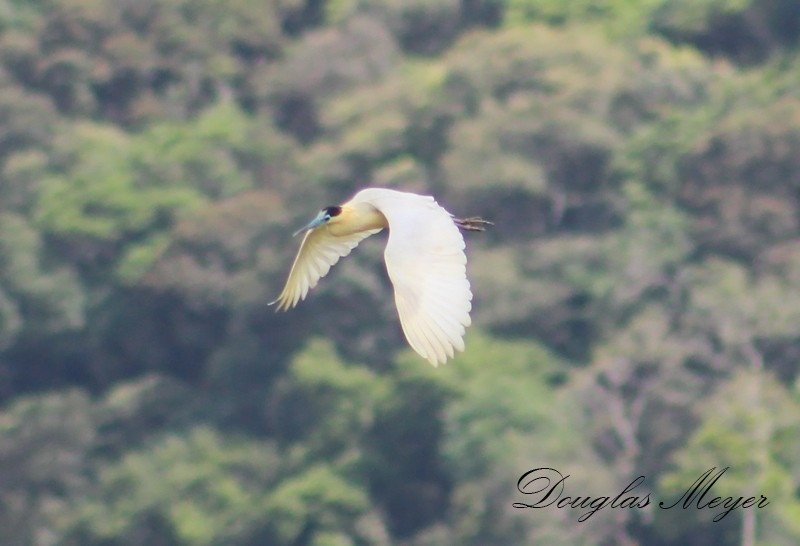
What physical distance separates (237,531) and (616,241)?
8.01 meters

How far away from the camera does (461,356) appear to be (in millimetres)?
26875

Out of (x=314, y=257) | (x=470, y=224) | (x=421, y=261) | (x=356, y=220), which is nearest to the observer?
(x=421, y=261)

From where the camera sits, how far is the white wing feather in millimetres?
7812

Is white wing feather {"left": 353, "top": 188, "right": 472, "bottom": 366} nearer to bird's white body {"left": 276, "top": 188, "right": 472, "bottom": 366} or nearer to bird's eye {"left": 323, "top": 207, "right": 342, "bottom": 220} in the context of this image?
bird's white body {"left": 276, "top": 188, "right": 472, "bottom": 366}

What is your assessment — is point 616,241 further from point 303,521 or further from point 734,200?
point 303,521

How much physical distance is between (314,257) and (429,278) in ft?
5.78

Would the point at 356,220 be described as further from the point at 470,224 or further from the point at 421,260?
the point at 421,260

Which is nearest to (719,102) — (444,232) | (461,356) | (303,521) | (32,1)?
(461,356)

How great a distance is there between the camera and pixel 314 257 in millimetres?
9828

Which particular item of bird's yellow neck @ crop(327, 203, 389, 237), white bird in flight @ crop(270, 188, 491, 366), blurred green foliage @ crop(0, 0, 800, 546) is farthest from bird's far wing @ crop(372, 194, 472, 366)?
blurred green foliage @ crop(0, 0, 800, 546)

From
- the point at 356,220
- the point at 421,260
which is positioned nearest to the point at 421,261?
the point at 421,260

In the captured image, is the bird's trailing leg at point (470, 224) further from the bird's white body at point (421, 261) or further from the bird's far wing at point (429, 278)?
the bird's far wing at point (429, 278)

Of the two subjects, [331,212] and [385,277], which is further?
[385,277]

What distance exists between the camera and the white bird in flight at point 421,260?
784 centimetres
